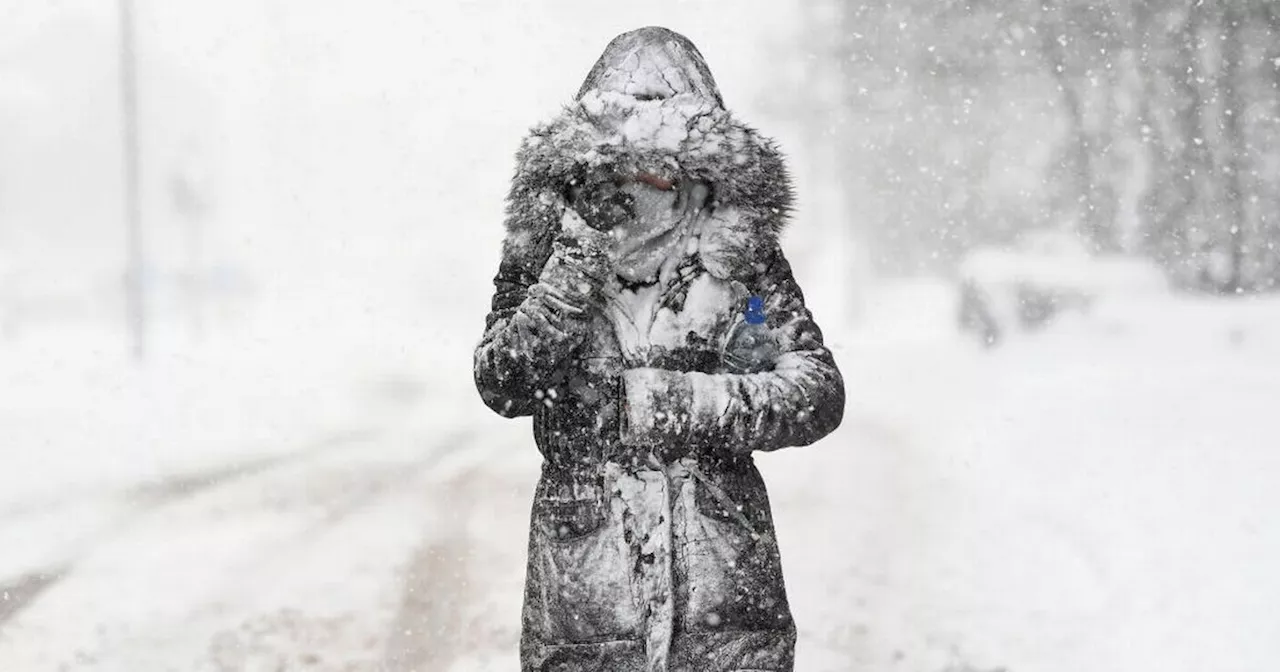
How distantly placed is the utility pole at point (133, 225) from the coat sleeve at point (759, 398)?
12705mm

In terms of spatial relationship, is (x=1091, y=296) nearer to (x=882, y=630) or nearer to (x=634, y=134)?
(x=882, y=630)

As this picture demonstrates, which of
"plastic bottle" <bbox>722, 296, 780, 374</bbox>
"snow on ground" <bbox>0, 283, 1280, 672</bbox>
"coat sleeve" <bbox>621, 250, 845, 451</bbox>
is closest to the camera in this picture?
"coat sleeve" <bbox>621, 250, 845, 451</bbox>

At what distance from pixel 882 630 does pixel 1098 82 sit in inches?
519

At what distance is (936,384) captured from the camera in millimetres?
13945

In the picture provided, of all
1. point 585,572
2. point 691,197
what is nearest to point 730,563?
point 585,572

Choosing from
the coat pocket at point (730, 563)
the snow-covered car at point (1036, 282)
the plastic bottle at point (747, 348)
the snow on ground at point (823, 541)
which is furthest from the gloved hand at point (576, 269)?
the snow-covered car at point (1036, 282)

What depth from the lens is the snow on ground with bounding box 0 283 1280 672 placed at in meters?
5.62

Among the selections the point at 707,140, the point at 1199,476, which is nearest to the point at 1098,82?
the point at 1199,476

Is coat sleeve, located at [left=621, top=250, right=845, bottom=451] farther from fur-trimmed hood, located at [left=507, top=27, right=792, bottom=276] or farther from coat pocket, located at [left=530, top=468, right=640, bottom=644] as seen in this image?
coat pocket, located at [left=530, top=468, right=640, bottom=644]

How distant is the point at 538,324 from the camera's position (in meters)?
2.40

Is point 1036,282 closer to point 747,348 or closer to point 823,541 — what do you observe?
point 823,541

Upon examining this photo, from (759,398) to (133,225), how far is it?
44.0 ft

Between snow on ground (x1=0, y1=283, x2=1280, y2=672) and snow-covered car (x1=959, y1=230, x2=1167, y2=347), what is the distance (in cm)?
457

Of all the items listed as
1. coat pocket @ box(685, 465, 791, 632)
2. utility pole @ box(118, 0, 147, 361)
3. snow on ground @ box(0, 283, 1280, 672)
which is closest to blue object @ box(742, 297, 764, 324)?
coat pocket @ box(685, 465, 791, 632)
